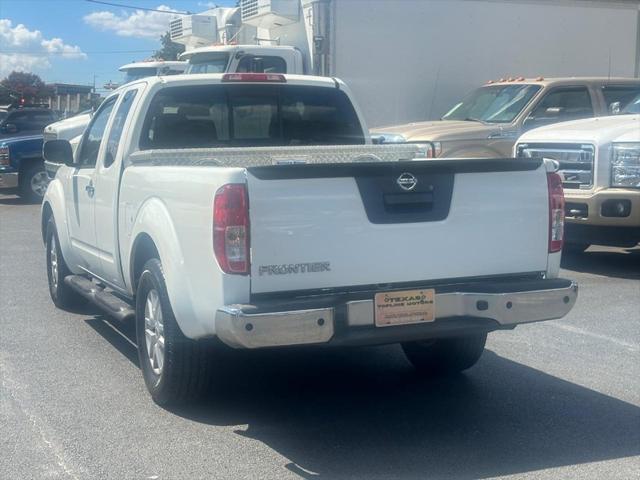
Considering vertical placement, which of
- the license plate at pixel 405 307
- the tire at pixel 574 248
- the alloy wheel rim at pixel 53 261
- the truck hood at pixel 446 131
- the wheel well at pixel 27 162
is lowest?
the tire at pixel 574 248

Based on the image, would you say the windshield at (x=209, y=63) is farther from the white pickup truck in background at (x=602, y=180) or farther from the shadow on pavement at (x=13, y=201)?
the white pickup truck in background at (x=602, y=180)

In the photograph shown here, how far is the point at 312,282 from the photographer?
4.88m

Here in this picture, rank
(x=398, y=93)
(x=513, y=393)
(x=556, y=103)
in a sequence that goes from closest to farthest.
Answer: (x=513, y=393), (x=556, y=103), (x=398, y=93)

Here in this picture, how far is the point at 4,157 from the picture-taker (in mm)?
17766

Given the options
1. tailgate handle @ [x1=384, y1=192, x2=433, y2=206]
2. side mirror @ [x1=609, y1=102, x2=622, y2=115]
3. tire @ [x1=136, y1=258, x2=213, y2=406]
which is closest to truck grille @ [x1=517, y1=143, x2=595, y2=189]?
side mirror @ [x1=609, y1=102, x2=622, y2=115]

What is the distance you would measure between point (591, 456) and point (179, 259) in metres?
2.41

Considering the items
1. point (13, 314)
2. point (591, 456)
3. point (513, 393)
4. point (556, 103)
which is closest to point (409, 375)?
point (513, 393)

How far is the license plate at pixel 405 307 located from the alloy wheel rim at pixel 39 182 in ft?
47.0

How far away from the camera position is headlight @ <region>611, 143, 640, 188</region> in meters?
9.88

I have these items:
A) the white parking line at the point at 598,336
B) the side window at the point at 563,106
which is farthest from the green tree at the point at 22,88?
the white parking line at the point at 598,336

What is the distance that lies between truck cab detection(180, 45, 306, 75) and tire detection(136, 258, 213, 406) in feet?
30.6

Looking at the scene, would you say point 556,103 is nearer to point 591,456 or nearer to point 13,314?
point 13,314

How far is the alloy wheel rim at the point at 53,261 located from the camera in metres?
8.51

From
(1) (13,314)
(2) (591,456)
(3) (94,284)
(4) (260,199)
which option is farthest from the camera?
(1) (13,314)
